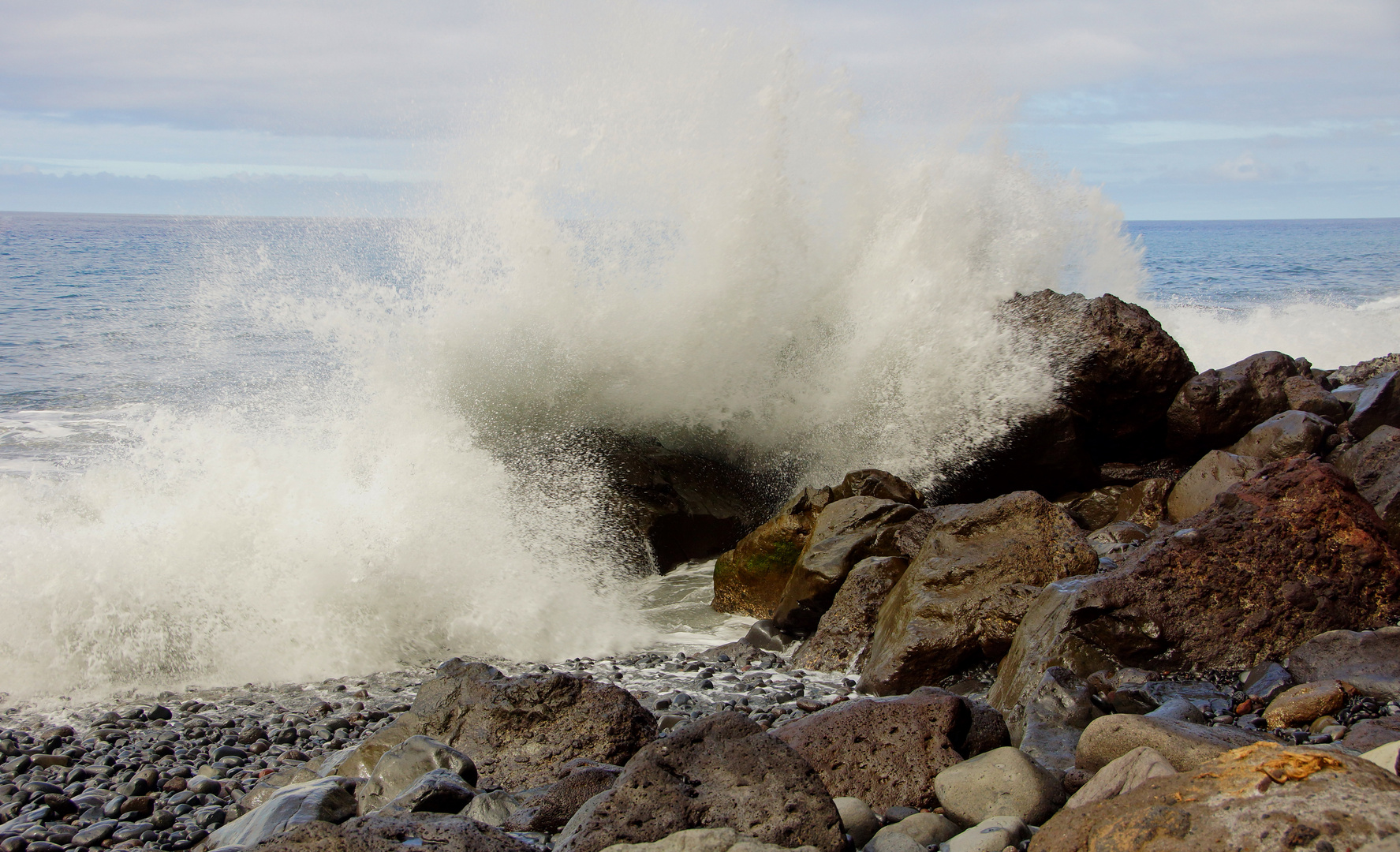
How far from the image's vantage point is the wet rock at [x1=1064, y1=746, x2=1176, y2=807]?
247 centimetres

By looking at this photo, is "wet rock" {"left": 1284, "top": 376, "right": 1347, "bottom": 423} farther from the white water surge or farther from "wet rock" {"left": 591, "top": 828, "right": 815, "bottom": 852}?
"wet rock" {"left": 591, "top": 828, "right": 815, "bottom": 852}

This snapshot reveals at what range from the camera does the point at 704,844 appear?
7.89 feet

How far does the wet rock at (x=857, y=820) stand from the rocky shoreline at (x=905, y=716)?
15 mm

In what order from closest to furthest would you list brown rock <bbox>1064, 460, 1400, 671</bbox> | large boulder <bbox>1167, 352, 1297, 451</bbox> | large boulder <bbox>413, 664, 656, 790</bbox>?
large boulder <bbox>413, 664, 656, 790</bbox>, brown rock <bbox>1064, 460, 1400, 671</bbox>, large boulder <bbox>1167, 352, 1297, 451</bbox>

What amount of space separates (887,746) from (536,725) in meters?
1.40

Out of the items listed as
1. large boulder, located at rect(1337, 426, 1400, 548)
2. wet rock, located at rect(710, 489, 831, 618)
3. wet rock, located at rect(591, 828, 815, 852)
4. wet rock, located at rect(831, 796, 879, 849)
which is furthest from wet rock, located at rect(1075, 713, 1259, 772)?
wet rock, located at rect(710, 489, 831, 618)

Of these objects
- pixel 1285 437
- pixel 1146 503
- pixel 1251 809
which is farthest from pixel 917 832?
pixel 1285 437

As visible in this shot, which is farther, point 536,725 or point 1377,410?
point 1377,410

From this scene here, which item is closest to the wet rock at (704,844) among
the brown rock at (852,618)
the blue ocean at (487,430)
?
the brown rock at (852,618)

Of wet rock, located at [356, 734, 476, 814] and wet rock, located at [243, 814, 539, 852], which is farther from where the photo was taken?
wet rock, located at [356, 734, 476, 814]

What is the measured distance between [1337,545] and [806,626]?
2.77 metres

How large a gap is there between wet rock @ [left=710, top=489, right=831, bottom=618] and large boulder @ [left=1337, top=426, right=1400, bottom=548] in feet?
10.4

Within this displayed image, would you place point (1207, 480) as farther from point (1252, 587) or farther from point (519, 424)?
point (519, 424)

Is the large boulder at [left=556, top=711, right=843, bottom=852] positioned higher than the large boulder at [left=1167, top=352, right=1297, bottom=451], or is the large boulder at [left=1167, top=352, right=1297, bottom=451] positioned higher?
the large boulder at [left=1167, top=352, right=1297, bottom=451]
